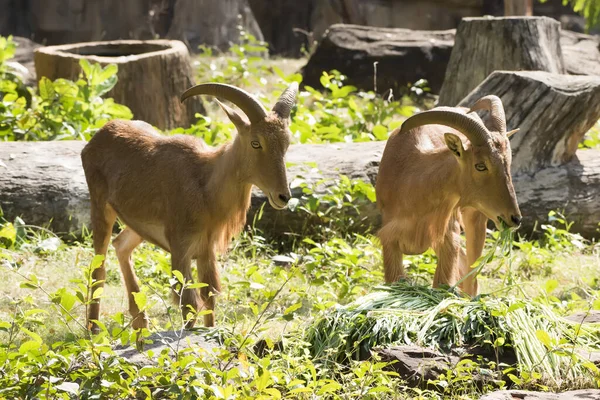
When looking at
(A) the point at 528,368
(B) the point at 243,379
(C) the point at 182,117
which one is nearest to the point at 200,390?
(B) the point at 243,379

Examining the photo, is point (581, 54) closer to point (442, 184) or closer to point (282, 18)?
point (282, 18)

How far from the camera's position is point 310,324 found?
6215mm

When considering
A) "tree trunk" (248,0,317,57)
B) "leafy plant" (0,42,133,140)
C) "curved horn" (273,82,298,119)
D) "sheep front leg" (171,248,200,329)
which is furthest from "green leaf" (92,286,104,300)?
"tree trunk" (248,0,317,57)

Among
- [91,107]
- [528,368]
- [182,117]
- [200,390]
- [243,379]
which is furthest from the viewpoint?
[182,117]

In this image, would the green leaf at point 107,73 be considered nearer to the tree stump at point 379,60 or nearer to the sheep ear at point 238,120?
the sheep ear at point 238,120

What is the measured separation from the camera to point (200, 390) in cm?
480

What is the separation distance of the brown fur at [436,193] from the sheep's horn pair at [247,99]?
1058 millimetres

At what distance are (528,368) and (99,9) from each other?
18.0 meters

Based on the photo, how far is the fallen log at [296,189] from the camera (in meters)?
8.73

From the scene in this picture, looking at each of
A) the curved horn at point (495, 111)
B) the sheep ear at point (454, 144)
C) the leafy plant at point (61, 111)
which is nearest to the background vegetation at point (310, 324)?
the leafy plant at point (61, 111)

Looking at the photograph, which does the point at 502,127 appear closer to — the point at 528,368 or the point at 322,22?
the point at 528,368

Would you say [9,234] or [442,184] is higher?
[442,184]

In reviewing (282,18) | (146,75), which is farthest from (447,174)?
(282,18)

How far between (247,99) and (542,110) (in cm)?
406
